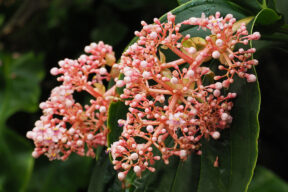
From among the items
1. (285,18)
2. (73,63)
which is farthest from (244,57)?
(73,63)

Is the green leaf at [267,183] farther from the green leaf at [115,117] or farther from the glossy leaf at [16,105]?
the glossy leaf at [16,105]

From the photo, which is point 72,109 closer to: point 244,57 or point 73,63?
point 73,63

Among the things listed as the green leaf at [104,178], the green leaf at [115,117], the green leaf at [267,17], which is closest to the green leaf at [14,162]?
the green leaf at [104,178]

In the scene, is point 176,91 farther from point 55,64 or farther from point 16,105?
point 55,64

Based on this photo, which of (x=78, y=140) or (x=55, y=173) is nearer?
(x=78, y=140)

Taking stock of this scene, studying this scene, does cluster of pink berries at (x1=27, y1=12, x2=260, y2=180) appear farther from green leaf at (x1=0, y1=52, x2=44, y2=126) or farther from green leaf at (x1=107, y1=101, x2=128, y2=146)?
green leaf at (x1=0, y1=52, x2=44, y2=126)

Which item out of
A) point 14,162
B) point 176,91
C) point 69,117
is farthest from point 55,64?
point 176,91

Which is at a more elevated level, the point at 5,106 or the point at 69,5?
the point at 69,5

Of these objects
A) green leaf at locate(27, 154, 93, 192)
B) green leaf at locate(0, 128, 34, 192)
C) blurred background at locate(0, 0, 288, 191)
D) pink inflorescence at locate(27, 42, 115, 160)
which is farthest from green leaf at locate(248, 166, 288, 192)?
green leaf at locate(0, 128, 34, 192)
